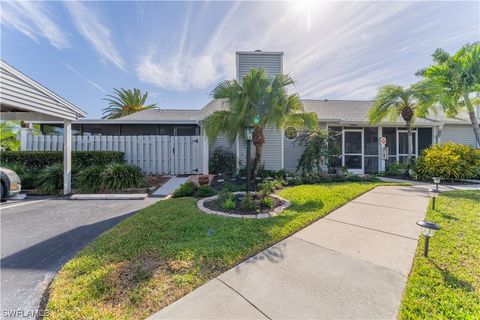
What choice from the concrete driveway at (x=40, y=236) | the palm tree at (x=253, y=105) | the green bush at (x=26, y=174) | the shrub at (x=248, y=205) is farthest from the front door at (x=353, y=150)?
the green bush at (x=26, y=174)

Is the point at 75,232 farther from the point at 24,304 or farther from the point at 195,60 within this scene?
the point at 195,60

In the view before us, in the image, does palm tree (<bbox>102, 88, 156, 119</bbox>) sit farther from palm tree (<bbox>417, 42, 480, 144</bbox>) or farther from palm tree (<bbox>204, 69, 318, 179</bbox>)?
palm tree (<bbox>417, 42, 480, 144</bbox>)

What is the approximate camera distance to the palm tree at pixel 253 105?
5.72 m

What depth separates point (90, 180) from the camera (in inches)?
288

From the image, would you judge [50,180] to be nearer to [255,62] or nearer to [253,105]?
[253,105]

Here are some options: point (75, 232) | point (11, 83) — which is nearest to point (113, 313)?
point (75, 232)

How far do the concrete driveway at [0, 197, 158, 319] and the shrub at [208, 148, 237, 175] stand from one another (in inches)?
164

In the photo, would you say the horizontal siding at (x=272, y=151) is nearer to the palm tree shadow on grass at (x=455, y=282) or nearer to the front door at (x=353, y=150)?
the front door at (x=353, y=150)

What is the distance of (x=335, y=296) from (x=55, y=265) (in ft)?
12.1

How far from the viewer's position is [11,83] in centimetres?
482

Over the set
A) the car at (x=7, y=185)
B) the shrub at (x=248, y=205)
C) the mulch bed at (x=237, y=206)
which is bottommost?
the mulch bed at (x=237, y=206)

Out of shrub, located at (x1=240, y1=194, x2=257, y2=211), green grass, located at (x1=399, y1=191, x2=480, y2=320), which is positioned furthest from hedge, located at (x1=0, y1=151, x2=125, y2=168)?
green grass, located at (x1=399, y1=191, x2=480, y2=320)

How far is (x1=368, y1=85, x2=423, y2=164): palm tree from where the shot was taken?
9.61m

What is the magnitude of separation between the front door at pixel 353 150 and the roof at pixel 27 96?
1303 centimetres
